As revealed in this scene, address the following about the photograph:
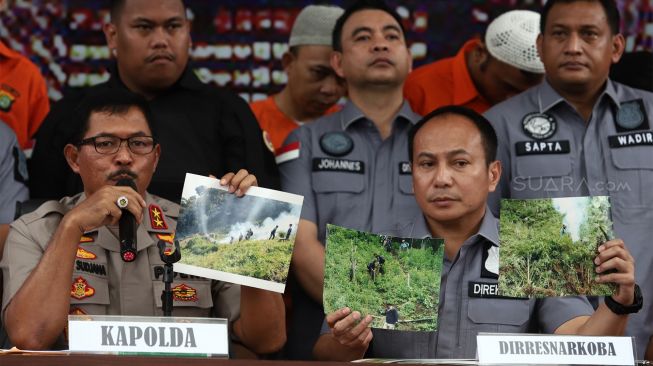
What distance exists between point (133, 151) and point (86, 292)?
46 centimetres

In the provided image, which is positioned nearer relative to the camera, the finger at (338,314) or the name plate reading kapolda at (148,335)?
the name plate reading kapolda at (148,335)

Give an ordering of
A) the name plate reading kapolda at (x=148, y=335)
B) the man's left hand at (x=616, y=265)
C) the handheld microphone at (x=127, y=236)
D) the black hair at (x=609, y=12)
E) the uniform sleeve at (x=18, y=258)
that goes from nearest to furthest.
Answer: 1. the name plate reading kapolda at (x=148, y=335)
2. the handheld microphone at (x=127, y=236)
3. the man's left hand at (x=616, y=265)
4. the uniform sleeve at (x=18, y=258)
5. the black hair at (x=609, y=12)

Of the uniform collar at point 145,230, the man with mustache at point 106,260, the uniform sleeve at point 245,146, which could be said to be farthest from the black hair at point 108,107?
the uniform sleeve at point 245,146

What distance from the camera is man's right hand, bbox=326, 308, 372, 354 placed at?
3.08 metres

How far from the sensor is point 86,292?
11.4 ft

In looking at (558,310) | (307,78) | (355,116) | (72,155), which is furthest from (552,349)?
(307,78)

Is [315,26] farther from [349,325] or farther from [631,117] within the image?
[349,325]

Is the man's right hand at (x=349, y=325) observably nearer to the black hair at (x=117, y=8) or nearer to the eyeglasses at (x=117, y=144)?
the eyeglasses at (x=117, y=144)

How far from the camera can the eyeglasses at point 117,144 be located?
3.59 metres

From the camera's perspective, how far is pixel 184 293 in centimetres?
351

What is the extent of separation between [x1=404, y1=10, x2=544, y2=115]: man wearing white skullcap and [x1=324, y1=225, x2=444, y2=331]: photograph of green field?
1.99 meters

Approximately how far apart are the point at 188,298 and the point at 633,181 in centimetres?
170

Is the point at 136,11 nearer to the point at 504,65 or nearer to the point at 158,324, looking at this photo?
the point at 504,65

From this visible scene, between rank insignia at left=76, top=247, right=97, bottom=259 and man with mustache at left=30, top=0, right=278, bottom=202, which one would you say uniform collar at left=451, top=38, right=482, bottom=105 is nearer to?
man with mustache at left=30, top=0, right=278, bottom=202
